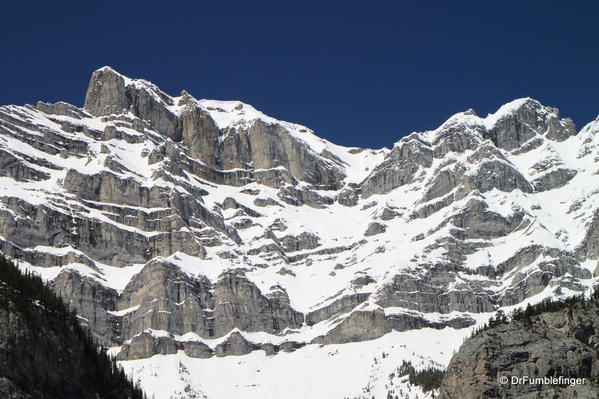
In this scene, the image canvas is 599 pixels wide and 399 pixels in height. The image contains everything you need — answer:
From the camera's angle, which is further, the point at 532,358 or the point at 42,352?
the point at 532,358

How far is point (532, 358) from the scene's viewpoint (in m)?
149

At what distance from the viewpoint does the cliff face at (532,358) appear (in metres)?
145

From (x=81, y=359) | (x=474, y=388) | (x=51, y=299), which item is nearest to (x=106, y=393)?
(x=81, y=359)

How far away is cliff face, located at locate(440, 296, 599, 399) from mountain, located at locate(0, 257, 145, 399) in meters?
55.8

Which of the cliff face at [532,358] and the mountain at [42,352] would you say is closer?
the mountain at [42,352]

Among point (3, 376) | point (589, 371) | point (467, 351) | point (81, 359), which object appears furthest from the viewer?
point (467, 351)

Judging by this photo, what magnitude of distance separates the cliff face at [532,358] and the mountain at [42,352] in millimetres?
55780

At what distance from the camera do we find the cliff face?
14500 cm

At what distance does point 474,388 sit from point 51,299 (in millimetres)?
62555

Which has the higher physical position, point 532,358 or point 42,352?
point 532,358

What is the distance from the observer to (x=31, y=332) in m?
99.6

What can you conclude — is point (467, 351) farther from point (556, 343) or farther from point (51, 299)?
point (51, 299)

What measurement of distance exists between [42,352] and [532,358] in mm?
74373

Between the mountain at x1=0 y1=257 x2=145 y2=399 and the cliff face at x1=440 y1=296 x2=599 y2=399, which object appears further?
the cliff face at x1=440 y1=296 x2=599 y2=399
